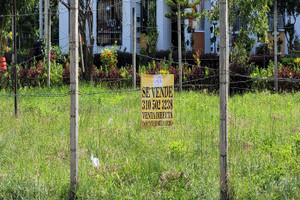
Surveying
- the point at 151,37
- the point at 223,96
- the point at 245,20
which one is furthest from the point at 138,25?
the point at 223,96

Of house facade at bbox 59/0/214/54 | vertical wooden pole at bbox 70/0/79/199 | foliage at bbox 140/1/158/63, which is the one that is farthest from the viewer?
house facade at bbox 59/0/214/54

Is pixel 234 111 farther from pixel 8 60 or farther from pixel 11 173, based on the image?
pixel 8 60

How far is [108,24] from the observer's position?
104 feet

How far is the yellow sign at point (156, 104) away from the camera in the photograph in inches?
346

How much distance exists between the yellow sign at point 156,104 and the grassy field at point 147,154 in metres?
0.30

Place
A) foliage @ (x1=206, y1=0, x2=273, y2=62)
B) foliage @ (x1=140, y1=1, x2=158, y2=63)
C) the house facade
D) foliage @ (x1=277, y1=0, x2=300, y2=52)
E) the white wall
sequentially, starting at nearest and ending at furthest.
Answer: foliage @ (x1=206, y1=0, x2=273, y2=62), foliage @ (x1=140, y1=1, x2=158, y2=63), the white wall, the house facade, foliage @ (x1=277, y1=0, x2=300, y2=52)

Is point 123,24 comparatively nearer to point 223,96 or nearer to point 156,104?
point 156,104

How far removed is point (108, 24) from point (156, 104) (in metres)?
23.6

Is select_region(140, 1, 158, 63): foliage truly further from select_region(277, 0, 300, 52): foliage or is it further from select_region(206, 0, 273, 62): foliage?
select_region(206, 0, 273, 62): foliage

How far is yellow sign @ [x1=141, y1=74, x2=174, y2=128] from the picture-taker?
28.8ft

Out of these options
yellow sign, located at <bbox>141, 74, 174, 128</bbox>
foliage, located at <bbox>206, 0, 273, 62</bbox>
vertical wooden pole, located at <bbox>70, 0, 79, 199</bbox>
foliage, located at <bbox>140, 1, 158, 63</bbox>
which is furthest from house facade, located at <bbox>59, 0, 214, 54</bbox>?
vertical wooden pole, located at <bbox>70, 0, 79, 199</bbox>

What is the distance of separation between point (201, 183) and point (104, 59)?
15462 millimetres

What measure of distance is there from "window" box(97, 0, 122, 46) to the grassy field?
21.1 meters

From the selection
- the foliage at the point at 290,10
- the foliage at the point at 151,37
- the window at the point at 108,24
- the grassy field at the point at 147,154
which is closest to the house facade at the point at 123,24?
the window at the point at 108,24
